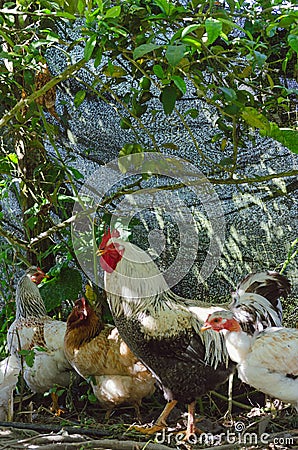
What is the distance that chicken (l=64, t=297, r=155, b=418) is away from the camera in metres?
2.29

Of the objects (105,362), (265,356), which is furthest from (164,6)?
(105,362)

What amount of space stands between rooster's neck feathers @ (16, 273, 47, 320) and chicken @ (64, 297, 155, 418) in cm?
21

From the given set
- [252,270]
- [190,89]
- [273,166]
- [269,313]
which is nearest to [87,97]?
[190,89]

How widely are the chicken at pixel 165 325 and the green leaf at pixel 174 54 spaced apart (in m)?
1.16

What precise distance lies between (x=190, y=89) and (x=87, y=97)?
508 mm

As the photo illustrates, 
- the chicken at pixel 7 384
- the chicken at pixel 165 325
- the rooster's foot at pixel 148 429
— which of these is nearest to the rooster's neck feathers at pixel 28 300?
the chicken at pixel 7 384

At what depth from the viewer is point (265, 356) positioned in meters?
1.97

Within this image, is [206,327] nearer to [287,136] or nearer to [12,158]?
[287,136]

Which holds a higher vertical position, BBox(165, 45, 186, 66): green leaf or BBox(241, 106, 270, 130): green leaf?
BBox(165, 45, 186, 66): green leaf

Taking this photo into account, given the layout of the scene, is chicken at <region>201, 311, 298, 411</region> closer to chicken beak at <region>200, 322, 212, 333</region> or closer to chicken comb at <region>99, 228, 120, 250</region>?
chicken beak at <region>200, 322, 212, 333</region>

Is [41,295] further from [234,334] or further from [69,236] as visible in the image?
[234,334]

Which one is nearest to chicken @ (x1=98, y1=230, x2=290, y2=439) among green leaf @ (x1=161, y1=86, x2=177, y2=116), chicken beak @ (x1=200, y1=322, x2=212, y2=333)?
chicken beak @ (x1=200, y1=322, x2=212, y2=333)

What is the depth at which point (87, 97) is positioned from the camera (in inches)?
111

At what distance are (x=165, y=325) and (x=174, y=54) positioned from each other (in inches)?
48.1
